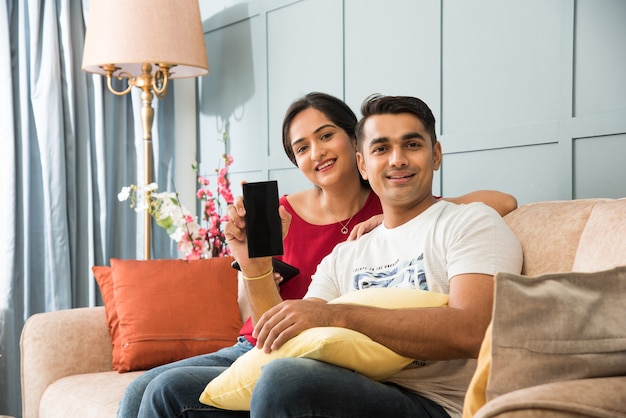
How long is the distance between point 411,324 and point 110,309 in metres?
1.40

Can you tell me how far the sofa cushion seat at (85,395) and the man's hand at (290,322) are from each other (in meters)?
0.76

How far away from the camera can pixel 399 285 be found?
5.41 ft

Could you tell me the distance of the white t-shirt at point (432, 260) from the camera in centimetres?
147

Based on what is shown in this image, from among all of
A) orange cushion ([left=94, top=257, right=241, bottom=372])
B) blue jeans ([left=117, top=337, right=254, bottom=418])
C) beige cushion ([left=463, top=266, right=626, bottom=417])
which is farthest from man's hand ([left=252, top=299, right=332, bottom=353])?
orange cushion ([left=94, top=257, right=241, bottom=372])

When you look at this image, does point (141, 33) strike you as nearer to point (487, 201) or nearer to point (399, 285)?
point (487, 201)

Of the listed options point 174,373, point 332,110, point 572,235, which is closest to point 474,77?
point 332,110

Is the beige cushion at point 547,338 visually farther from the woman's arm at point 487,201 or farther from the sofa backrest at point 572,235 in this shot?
the woman's arm at point 487,201

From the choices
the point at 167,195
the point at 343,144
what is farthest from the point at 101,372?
the point at 343,144

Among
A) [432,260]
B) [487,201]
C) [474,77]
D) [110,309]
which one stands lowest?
[110,309]

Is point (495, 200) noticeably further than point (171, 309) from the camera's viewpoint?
No

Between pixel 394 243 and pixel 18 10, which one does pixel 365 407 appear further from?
pixel 18 10

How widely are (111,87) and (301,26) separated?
36.4 inches

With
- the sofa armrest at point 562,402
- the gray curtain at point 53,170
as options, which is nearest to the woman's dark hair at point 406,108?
the sofa armrest at point 562,402

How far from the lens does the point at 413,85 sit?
2.62 meters
